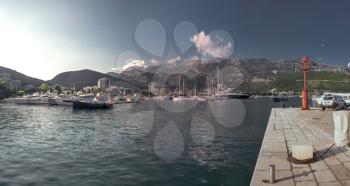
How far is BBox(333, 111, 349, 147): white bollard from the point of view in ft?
42.0

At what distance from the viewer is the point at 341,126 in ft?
42.7

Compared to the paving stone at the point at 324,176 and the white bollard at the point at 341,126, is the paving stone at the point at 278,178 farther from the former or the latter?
the white bollard at the point at 341,126

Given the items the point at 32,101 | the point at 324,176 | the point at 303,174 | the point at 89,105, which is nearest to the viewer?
the point at 324,176

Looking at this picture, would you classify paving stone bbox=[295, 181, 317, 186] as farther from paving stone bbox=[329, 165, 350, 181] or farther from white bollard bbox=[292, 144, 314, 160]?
white bollard bbox=[292, 144, 314, 160]

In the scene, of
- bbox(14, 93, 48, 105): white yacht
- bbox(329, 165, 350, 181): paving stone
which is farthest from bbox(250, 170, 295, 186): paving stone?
bbox(14, 93, 48, 105): white yacht

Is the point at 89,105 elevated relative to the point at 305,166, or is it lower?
lower

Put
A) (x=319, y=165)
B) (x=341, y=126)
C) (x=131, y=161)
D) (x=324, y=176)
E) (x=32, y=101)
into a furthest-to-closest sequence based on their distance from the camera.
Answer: (x=32, y=101) < (x=131, y=161) < (x=341, y=126) < (x=319, y=165) < (x=324, y=176)

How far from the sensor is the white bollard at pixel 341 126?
12812mm

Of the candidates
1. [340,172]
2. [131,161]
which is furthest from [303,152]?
[131,161]

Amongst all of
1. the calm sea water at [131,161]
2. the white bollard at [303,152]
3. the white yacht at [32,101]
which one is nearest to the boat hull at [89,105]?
the white yacht at [32,101]

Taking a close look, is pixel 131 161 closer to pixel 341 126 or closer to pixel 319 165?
pixel 319 165

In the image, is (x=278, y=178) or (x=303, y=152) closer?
(x=278, y=178)

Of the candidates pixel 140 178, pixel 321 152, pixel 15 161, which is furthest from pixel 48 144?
pixel 321 152

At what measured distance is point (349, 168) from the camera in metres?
11.3
